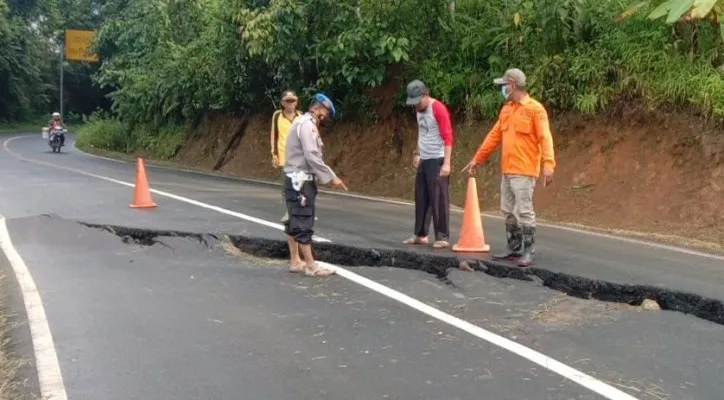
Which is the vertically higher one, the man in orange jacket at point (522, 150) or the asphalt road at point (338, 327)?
the man in orange jacket at point (522, 150)

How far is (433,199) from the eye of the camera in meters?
8.62

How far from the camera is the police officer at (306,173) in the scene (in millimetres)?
7320

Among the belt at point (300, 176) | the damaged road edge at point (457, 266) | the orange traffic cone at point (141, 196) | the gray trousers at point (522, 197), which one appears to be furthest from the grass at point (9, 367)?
the orange traffic cone at point (141, 196)

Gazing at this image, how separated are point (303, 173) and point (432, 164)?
179cm

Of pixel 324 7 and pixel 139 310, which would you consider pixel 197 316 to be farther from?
pixel 324 7

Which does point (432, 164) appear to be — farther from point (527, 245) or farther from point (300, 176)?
point (300, 176)

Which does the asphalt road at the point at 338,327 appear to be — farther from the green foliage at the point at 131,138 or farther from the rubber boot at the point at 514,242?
the green foliage at the point at 131,138

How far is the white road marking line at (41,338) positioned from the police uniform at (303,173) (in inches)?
90.5

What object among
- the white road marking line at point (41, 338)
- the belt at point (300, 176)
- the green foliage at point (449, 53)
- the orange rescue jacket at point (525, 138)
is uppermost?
the green foliage at point (449, 53)

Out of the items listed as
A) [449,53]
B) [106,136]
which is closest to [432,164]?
[449,53]

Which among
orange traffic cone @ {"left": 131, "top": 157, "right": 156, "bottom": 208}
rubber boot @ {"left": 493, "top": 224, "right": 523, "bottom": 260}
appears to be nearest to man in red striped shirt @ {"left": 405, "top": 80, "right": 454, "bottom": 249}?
rubber boot @ {"left": 493, "top": 224, "right": 523, "bottom": 260}

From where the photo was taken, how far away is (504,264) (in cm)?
764

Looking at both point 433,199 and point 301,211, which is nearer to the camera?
point 301,211

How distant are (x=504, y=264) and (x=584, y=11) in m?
8.07
